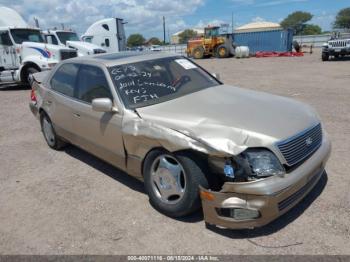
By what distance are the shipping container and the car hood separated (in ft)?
93.5

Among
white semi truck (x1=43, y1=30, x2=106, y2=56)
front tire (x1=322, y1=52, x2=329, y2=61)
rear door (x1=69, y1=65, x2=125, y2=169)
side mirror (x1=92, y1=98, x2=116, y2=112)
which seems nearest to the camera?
side mirror (x1=92, y1=98, x2=116, y2=112)

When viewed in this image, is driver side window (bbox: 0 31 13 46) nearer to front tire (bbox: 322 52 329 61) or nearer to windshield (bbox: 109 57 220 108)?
windshield (bbox: 109 57 220 108)

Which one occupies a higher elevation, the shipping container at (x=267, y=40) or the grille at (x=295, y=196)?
the shipping container at (x=267, y=40)

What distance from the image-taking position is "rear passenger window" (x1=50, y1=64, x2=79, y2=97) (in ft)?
15.5

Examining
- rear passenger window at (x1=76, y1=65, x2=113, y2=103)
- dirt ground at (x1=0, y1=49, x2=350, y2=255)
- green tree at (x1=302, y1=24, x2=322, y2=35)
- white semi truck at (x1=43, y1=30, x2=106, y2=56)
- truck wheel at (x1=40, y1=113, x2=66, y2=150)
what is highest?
green tree at (x1=302, y1=24, x2=322, y2=35)

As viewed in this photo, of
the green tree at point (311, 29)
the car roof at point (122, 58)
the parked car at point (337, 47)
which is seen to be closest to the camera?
the car roof at point (122, 58)

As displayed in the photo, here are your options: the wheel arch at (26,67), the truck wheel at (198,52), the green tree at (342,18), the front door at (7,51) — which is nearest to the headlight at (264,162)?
the wheel arch at (26,67)

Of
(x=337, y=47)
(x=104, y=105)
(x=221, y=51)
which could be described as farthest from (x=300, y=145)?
(x=221, y=51)

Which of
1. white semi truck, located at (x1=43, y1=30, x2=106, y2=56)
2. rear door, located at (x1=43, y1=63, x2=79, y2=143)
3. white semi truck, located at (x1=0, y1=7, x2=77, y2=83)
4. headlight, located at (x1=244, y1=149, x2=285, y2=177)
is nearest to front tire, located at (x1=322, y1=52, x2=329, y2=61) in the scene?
white semi truck, located at (x1=43, y1=30, x2=106, y2=56)

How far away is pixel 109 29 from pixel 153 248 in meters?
21.6

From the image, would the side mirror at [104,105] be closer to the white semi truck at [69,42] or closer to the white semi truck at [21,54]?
the white semi truck at [21,54]

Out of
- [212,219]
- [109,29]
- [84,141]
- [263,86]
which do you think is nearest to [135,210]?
[212,219]

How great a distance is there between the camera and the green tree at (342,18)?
73.2 meters

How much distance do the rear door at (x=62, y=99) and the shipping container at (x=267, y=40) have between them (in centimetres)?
2826
